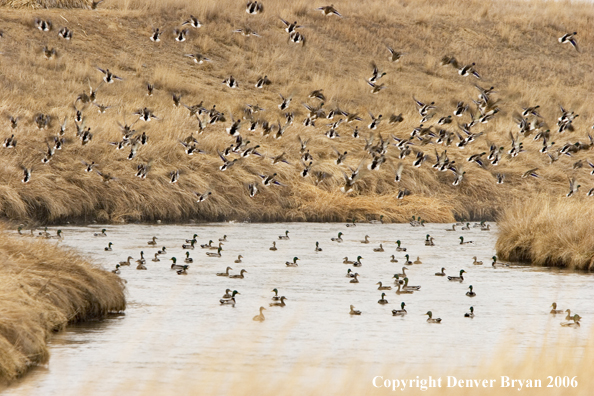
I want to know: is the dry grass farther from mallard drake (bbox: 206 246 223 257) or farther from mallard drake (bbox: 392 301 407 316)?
mallard drake (bbox: 206 246 223 257)

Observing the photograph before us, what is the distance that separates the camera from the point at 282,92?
50.6 meters

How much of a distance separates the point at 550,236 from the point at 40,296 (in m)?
13.9

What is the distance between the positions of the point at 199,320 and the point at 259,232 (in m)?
13.9

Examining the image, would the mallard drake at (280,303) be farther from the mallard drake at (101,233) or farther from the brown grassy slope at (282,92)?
the brown grassy slope at (282,92)

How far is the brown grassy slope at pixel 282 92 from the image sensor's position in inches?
1335

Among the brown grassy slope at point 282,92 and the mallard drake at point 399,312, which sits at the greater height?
the brown grassy slope at point 282,92

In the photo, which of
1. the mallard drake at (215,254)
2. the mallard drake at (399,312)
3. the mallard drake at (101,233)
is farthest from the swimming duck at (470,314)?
the mallard drake at (101,233)

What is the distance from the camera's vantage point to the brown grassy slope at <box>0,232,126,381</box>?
520 inches

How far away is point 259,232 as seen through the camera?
31.8 meters

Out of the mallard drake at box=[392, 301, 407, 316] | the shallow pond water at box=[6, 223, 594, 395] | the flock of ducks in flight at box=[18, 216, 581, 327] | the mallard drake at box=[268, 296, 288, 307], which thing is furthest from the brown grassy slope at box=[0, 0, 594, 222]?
the mallard drake at box=[392, 301, 407, 316]

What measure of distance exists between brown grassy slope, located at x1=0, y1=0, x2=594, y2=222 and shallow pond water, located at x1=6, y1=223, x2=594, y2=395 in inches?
184

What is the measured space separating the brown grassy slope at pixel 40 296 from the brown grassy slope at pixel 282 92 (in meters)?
13.7

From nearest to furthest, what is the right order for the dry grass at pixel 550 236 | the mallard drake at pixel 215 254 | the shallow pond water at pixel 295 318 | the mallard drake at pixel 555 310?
1. the shallow pond water at pixel 295 318
2. the mallard drake at pixel 555 310
3. the dry grass at pixel 550 236
4. the mallard drake at pixel 215 254

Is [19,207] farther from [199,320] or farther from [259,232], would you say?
[199,320]
